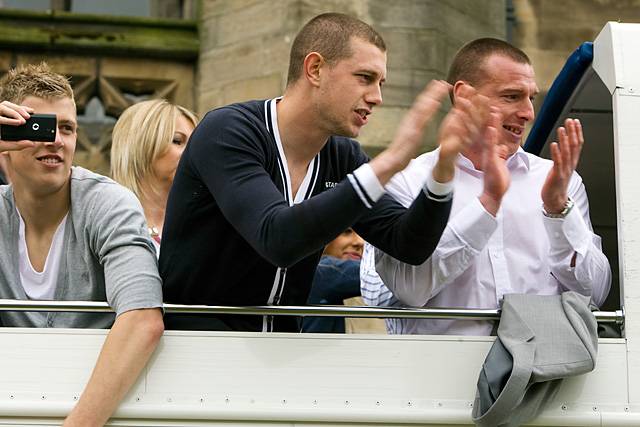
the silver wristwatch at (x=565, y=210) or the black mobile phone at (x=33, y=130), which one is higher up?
the black mobile phone at (x=33, y=130)

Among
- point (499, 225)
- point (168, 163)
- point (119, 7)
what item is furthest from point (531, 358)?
point (119, 7)

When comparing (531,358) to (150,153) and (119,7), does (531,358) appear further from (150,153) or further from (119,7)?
(119,7)

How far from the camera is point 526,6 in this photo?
890 centimetres

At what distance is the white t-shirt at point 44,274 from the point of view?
11.3 feet

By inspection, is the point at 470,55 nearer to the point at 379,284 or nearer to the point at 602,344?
the point at 379,284

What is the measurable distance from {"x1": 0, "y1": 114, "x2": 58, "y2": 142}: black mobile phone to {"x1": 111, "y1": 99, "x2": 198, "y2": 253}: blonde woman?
101 cm

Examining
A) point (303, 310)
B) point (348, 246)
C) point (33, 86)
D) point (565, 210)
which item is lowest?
point (348, 246)

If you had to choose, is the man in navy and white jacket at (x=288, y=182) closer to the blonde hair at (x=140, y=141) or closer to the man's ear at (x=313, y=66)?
the man's ear at (x=313, y=66)

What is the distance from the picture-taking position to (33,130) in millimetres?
3396

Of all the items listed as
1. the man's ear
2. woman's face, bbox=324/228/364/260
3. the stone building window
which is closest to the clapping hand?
the man's ear

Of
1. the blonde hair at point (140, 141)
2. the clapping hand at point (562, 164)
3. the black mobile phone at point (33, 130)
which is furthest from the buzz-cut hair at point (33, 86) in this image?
the clapping hand at point (562, 164)

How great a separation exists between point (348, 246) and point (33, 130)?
1956mm

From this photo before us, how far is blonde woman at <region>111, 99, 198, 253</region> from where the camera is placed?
14.6 feet

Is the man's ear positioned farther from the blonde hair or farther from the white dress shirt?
the blonde hair
